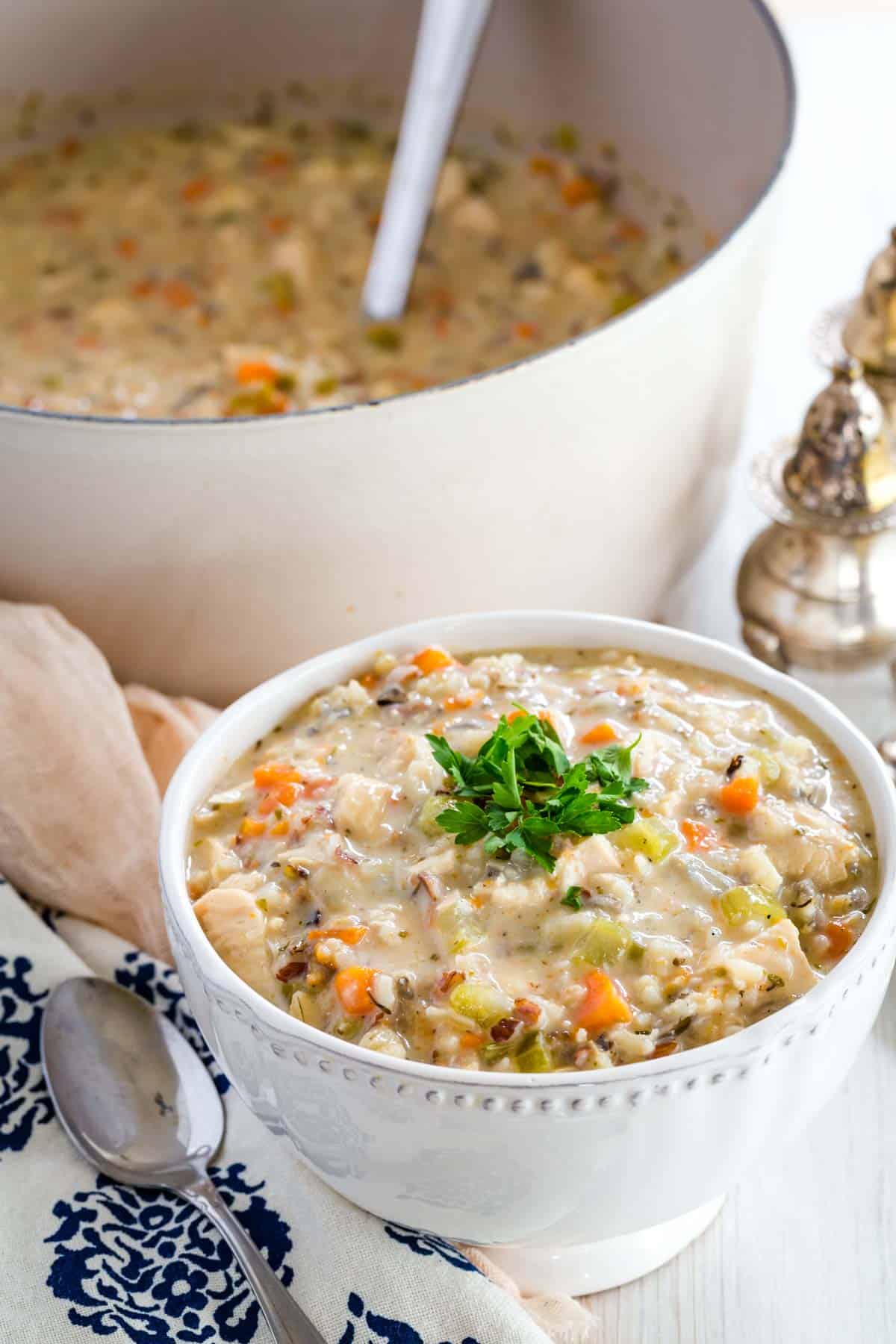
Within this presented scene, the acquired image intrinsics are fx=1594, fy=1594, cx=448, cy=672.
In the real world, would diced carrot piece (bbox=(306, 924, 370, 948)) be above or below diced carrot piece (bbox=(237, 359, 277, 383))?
above

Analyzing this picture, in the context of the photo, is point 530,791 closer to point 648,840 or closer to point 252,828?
point 648,840

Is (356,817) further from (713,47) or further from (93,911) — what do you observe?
(713,47)

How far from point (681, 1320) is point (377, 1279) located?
327 mm

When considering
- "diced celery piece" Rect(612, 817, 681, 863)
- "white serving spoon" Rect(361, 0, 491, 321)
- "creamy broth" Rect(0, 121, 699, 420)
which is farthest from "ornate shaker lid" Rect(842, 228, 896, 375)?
"diced celery piece" Rect(612, 817, 681, 863)

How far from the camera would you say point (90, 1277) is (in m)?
1.68

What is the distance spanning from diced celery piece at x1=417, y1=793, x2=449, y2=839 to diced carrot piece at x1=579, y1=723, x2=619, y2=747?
18cm

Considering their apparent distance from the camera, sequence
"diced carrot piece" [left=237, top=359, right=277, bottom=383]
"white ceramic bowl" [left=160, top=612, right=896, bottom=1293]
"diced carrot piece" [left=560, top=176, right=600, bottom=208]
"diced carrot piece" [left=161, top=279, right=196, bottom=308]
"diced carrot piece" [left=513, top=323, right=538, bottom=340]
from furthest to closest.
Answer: "diced carrot piece" [left=560, top=176, right=600, bottom=208] → "diced carrot piece" [left=161, top=279, right=196, bottom=308] → "diced carrot piece" [left=513, top=323, right=538, bottom=340] → "diced carrot piece" [left=237, top=359, right=277, bottom=383] → "white ceramic bowl" [left=160, top=612, right=896, bottom=1293]

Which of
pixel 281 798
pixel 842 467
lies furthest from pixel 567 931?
pixel 842 467

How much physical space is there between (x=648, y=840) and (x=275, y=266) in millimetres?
1859

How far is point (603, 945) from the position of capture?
149 centimetres

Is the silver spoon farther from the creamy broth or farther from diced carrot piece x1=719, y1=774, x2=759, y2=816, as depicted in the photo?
the creamy broth

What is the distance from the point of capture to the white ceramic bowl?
1.40 metres

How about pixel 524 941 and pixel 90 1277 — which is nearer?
pixel 524 941

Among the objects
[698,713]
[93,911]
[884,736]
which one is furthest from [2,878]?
[884,736]
